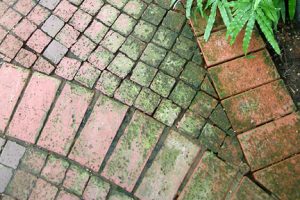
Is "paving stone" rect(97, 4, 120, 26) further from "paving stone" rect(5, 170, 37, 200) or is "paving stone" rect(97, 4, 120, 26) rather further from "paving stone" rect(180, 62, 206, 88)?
"paving stone" rect(5, 170, 37, 200)

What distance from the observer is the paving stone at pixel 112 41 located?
245 cm

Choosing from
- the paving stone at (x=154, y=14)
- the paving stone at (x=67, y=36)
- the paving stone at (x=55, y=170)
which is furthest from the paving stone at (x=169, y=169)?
the paving stone at (x=67, y=36)

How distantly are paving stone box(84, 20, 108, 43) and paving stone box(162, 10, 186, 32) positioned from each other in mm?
398

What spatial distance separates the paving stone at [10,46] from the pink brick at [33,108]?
0.75 ft

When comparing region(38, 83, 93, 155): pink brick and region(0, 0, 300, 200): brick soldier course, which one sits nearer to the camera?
region(0, 0, 300, 200): brick soldier course

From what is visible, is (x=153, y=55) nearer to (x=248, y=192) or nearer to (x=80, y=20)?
(x=80, y=20)

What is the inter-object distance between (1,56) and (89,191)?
105cm

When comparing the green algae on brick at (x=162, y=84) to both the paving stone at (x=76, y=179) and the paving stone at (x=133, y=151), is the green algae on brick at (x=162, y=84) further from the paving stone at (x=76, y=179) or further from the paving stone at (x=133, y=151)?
the paving stone at (x=76, y=179)

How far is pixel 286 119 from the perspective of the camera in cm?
218

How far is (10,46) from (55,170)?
88 centimetres

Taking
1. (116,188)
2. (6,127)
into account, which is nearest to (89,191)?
(116,188)

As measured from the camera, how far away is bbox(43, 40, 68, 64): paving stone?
244 centimetres

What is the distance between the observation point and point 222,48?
2355 millimetres

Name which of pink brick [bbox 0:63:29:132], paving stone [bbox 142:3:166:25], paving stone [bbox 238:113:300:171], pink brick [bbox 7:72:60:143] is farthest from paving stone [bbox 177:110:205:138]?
pink brick [bbox 0:63:29:132]
